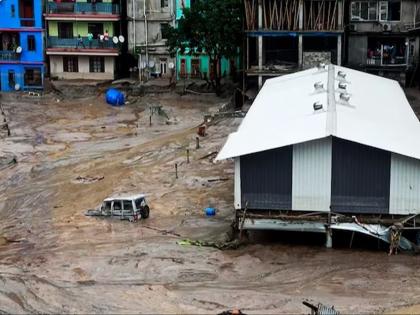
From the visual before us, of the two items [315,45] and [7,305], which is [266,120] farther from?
[315,45]

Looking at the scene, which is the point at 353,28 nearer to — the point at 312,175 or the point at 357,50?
the point at 357,50

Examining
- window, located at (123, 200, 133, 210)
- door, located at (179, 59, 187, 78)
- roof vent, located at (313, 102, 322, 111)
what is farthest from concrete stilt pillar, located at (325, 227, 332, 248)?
door, located at (179, 59, 187, 78)

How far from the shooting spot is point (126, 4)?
67875mm

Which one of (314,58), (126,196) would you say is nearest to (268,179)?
(126,196)

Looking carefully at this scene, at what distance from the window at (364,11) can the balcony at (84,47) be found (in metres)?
20.0

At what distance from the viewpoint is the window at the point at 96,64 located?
6744cm

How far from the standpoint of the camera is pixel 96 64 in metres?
67.6

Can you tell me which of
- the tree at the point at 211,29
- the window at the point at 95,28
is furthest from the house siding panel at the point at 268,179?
the window at the point at 95,28

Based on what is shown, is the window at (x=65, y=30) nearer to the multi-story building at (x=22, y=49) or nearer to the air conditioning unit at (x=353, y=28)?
the multi-story building at (x=22, y=49)

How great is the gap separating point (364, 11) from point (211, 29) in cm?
1137

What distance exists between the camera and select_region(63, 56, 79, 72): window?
67.6 metres

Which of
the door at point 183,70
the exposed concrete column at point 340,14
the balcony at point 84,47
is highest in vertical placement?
the exposed concrete column at point 340,14

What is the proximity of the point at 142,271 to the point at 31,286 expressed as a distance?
3797mm

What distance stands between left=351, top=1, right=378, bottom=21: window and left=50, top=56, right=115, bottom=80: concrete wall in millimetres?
20814
